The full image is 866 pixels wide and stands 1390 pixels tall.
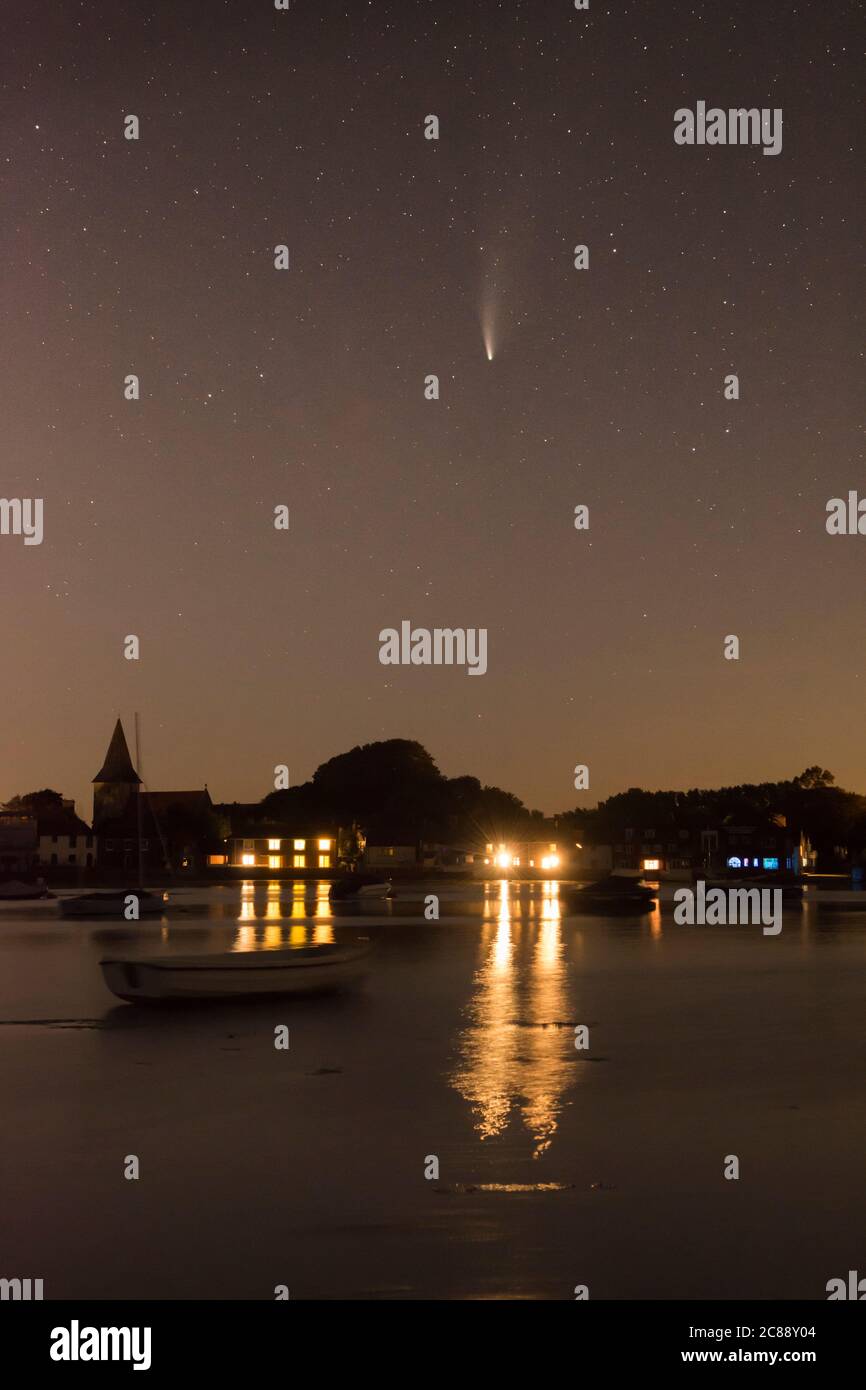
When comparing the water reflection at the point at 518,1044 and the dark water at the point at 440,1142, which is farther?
the water reflection at the point at 518,1044

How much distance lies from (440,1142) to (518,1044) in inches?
427

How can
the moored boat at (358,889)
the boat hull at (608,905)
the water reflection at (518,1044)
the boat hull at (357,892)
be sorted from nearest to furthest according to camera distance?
1. the water reflection at (518,1044)
2. the boat hull at (608,905)
3. the boat hull at (357,892)
4. the moored boat at (358,889)

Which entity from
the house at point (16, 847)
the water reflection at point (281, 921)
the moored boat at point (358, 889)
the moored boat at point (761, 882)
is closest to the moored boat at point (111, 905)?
the water reflection at point (281, 921)

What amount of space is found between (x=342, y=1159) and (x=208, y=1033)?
1387cm

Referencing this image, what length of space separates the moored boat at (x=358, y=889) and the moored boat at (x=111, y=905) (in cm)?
2519

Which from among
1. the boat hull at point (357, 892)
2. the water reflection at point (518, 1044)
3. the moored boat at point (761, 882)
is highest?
the water reflection at point (518, 1044)

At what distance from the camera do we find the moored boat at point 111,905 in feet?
303

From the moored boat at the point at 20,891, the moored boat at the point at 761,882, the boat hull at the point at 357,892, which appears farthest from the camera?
the moored boat at the point at 20,891

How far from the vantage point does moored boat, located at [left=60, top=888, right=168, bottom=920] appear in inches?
3637

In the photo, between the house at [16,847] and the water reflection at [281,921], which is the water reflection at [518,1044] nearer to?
the water reflection at [281,921]

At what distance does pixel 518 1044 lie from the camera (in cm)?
3086

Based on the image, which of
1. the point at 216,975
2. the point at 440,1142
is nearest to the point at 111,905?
the point at 216,975
